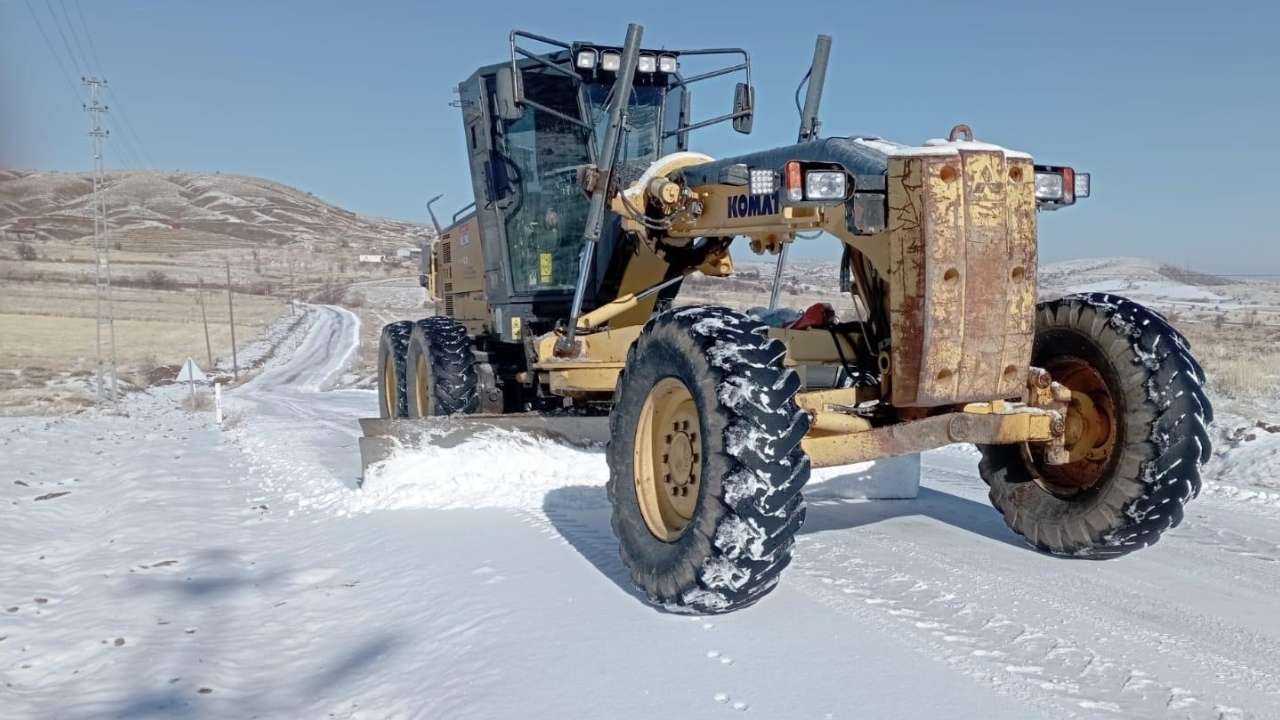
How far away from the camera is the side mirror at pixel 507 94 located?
6.25 m

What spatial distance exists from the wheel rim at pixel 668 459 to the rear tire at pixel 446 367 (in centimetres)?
404

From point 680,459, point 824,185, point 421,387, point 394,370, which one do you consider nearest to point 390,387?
point 394,370

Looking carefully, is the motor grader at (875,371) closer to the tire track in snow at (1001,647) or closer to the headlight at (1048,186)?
the headlight at (1048,186)

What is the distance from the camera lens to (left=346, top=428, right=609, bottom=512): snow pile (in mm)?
6832

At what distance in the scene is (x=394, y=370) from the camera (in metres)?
10.6

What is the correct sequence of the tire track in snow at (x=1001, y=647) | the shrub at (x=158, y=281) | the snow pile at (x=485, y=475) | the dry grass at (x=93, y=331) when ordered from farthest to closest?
the shrub at (x=158, y=281) → the dry grass at (x=93, y=331) → the snow pile at (x=485, y=475) → the tire track in snow at (x=1001, y=647)

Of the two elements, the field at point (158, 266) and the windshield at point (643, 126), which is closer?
the windshield at point (643, 126)

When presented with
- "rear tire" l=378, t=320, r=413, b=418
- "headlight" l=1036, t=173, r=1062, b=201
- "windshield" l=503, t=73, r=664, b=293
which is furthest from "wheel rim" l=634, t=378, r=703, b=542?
"rear tire" l=378, t=320, r=413, b=418

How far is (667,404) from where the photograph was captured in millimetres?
4621

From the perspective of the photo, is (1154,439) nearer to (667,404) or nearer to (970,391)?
(970,391)

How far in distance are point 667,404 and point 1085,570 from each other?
7.19 feet

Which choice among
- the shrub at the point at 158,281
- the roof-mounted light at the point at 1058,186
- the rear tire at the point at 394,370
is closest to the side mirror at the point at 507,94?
the roof-mounted light at the point at 1058,186

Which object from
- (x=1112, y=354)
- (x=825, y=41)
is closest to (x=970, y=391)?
(x=1112, y=354)

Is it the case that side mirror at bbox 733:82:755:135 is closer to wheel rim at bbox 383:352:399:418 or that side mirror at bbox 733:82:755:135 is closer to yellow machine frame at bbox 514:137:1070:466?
yellow machine frame at bbox 514:137:1070:466
